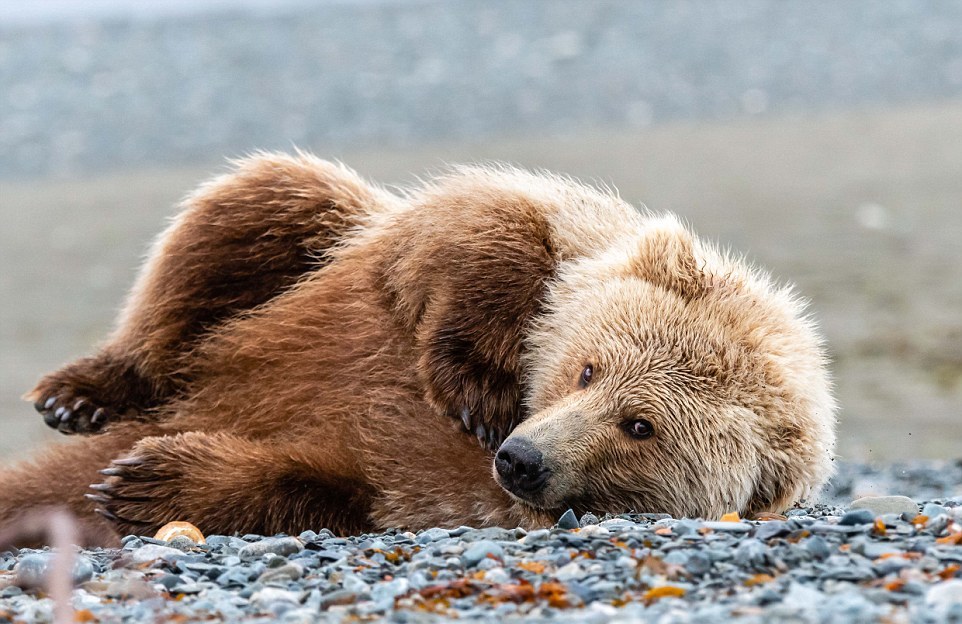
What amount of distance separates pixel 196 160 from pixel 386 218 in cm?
1540

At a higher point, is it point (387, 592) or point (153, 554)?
point (387, 592)

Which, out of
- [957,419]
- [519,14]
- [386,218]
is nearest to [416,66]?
[519,14]

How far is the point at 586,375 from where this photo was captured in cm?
520

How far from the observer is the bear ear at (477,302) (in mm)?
5414

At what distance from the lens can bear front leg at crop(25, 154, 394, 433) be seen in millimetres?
6504

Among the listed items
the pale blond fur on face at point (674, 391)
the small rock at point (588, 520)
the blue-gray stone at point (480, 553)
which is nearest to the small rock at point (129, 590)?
the blue-gray stone at point (480, 553)

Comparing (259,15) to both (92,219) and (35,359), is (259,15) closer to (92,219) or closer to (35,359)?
(92,219)

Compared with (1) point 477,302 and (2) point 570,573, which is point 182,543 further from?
(2) point 570,573

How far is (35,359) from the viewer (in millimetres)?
12258

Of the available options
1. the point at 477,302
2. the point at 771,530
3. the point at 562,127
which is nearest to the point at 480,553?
the point at 771,530

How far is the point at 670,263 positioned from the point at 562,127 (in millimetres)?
17185

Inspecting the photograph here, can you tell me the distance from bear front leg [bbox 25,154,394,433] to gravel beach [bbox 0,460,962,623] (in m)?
1.88

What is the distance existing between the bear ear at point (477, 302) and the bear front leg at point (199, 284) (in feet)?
2.99

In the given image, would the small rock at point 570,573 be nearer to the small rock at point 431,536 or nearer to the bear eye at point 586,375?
the small rock at point 431,536
